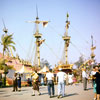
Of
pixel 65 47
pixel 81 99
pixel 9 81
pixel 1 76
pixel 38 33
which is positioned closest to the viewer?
pixel 81 99

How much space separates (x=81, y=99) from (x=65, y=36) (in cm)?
4570

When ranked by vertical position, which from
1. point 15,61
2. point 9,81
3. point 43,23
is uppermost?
point 43,23

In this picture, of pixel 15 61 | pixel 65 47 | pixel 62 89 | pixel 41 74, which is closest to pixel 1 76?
pixel 41 74

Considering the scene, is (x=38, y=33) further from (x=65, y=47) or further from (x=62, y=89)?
(x=62, y=89)

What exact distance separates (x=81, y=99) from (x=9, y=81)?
2224 centimetres

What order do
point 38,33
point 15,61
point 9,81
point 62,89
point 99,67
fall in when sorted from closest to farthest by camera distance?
1. point 99,67
2. point 62,89
3. point 9,81
4. point 15,61
5. point 38,33

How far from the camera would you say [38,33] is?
47.1m

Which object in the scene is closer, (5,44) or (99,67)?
(99,67)

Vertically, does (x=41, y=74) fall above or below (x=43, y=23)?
below

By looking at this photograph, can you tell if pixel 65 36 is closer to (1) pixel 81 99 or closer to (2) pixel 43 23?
(2) pixel 43 23

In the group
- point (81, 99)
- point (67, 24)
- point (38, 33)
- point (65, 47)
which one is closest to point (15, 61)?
point (38, 33)

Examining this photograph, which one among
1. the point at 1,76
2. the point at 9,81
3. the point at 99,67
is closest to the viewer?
the point at 99,67

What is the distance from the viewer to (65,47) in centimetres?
5397

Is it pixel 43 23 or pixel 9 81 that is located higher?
pixel 43 23
